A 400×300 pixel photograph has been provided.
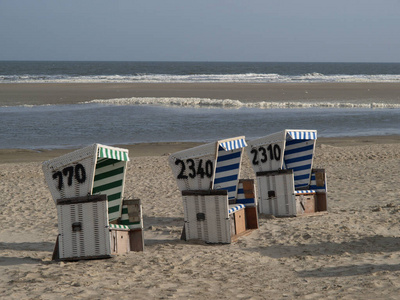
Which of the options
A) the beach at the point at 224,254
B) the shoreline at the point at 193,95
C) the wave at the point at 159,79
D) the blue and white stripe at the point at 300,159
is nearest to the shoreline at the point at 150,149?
the beach at the point at 224,254

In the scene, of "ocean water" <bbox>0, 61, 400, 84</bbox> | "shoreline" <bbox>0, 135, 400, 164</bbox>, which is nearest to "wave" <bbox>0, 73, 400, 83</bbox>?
"ocean water" <bbox>0, 61, 400, 84</bbox>

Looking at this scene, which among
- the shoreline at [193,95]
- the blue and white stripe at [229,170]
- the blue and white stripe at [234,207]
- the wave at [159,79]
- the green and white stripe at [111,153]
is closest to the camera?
the green and white stripe at [111,153]

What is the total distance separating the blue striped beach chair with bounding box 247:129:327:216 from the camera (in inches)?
368

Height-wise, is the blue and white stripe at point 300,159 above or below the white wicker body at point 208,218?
above

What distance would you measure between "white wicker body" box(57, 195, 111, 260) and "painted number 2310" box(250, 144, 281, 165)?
11.0ft

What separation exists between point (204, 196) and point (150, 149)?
35.5 feet

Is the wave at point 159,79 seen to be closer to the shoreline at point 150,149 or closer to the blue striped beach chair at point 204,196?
the shoreline at point 150,149

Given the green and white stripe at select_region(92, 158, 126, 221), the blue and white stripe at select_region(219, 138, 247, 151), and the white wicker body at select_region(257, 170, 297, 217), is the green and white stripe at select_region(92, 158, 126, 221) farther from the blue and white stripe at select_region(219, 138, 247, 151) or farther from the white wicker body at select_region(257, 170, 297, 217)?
the white wicker body at select_region(257, 170, 297, 217)

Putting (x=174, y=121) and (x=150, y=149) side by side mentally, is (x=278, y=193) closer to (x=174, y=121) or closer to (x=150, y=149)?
(x=150, y=149)

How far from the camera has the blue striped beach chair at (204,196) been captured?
7797 mm

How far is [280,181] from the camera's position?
9398 mm

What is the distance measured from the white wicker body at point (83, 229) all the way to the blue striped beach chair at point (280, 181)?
333cm

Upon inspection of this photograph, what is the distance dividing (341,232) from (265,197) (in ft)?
6.11

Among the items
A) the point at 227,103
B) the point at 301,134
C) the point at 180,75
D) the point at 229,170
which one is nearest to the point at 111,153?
the point at 229,170
